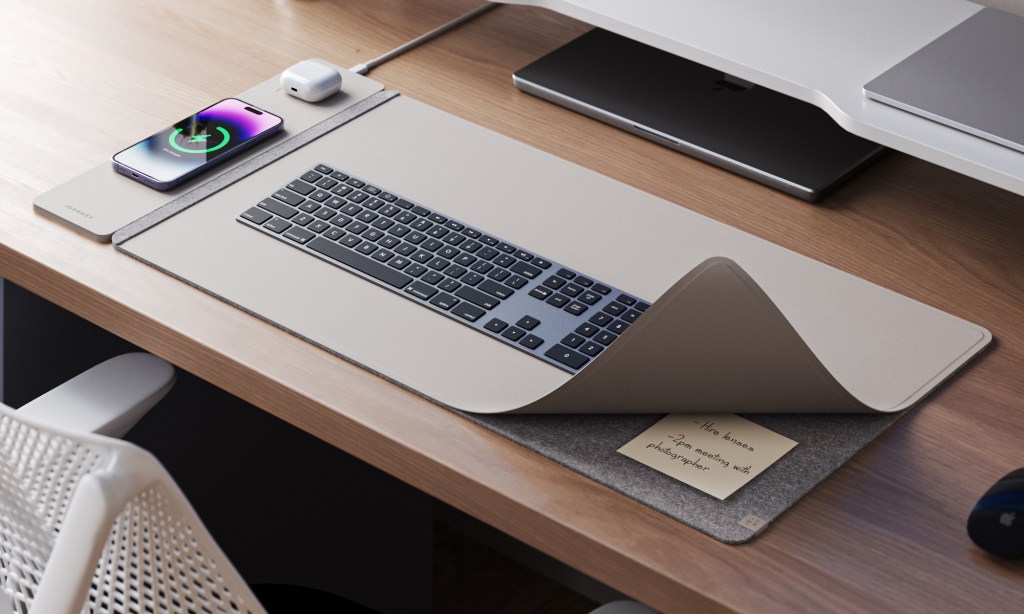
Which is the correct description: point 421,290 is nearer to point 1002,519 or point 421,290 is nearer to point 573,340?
point 573,340

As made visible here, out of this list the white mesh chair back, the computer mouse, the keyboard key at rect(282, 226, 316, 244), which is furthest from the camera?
the keyboard key at rect(282, 226, 316, 244)

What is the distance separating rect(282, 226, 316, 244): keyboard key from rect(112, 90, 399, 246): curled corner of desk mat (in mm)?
90

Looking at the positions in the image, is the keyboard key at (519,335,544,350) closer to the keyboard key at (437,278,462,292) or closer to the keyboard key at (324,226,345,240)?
the keyboard key at (437,278,462,292)

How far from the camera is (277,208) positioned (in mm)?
1000

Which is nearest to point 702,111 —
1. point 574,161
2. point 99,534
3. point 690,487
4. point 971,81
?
point 574,161

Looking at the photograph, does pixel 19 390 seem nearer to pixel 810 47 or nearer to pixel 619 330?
pixel 619 330

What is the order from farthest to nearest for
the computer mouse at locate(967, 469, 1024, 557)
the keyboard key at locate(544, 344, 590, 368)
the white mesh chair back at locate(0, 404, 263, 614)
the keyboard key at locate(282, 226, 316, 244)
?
the keyboard key at locate(282, 226, 316, 244)
the keyboard key at locate(544, 344, 590, 368)
the computer mouse at locate(967, 469, 1024, 557)
the white mesh chair back at locate(0, 404, 263, 614)

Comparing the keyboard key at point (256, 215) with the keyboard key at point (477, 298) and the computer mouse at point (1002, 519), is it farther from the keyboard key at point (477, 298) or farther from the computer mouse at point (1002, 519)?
the computer mouse at point (1002, 519)

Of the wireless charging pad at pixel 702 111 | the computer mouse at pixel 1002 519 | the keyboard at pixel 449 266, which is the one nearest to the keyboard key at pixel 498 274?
the keyboard at pixel 449 266

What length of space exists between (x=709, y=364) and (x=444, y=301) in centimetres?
21

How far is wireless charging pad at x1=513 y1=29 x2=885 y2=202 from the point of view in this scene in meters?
1.05

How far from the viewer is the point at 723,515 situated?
74cm

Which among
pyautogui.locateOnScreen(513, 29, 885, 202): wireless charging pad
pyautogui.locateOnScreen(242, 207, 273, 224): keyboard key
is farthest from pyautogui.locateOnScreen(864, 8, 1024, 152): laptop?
pyautogui.locateOnScreen(242, 207, 273, 224): keyboard key

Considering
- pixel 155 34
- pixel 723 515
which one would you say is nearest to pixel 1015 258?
pixel 723 515
